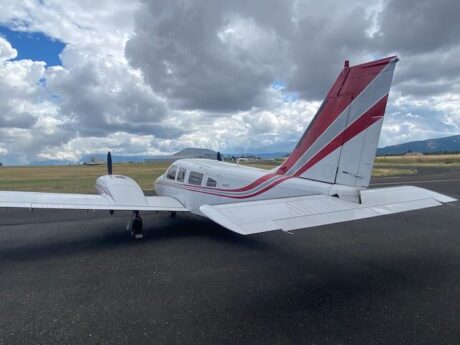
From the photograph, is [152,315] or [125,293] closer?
[152,315]

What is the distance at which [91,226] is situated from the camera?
37.3 ft

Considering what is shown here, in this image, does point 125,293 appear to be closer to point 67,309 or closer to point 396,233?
point 67,309

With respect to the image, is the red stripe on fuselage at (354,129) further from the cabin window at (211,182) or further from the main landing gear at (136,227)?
the main landing gear at (136,227)

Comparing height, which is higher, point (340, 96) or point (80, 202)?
point (340, 96)

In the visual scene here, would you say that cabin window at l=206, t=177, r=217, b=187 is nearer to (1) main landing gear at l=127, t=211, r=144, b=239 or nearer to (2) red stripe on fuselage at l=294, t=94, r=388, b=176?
(1) main landing gear at l=127, t=211, r=144, b=239

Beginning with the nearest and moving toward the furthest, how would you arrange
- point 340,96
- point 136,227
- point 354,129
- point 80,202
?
1. point 354,129
2. point 340,96
3. point 80,202
4. point 136,227

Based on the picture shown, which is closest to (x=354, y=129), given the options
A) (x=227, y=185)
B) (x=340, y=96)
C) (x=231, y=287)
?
(x=340, y=96)

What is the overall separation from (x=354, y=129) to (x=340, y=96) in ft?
3.22

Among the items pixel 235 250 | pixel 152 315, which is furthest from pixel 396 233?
pixel 152 315

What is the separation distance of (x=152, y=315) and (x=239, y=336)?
1.58 meters

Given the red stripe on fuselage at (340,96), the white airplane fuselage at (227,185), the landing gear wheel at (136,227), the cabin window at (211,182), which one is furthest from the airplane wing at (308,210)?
the landing gear wheel at (136,227)

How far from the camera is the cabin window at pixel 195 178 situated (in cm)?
1032

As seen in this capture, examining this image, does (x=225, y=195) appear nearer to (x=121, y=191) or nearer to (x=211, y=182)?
(x=211, y=182)

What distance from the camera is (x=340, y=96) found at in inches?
289
